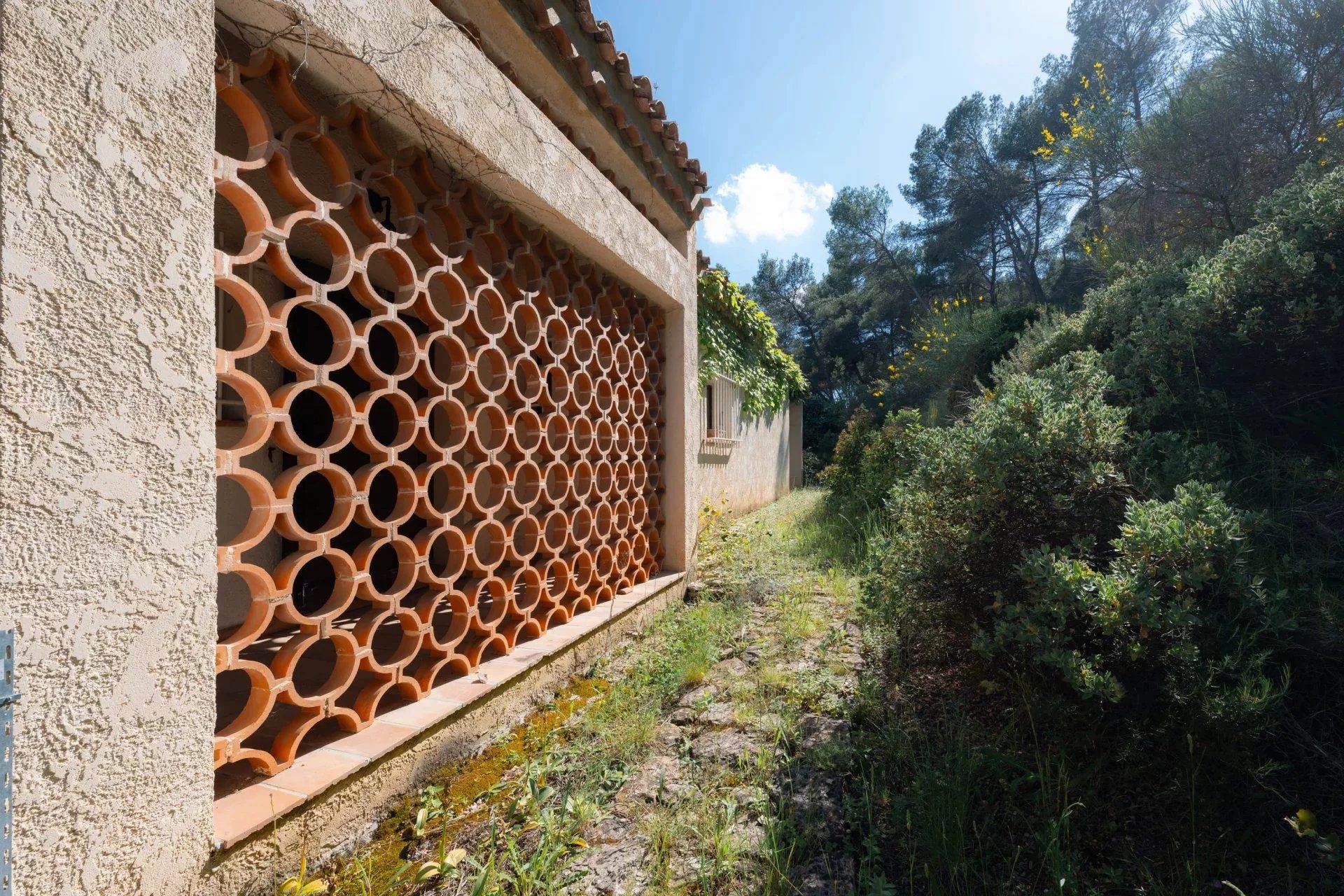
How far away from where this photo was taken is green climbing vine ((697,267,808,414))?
327 inches

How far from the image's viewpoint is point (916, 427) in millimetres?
7008

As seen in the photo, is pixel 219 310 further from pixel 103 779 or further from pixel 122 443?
pixel 103 779

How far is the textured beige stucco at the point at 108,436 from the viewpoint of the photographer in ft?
4.14

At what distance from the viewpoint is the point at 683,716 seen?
3080mm

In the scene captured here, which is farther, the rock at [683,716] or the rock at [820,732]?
the rock at [683,716]

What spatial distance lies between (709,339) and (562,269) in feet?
15.5

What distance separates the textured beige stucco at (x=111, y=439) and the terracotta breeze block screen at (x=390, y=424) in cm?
20

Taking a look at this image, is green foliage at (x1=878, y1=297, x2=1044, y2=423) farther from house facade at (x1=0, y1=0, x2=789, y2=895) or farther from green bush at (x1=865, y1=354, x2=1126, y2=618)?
house facade at (x1=0, y1=0, x2=789, y2=895)

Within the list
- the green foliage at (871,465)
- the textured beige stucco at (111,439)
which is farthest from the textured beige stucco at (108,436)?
the green foliage at (871,465)

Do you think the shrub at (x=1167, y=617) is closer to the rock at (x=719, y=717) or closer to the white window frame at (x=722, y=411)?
the rock at (x=719, y=717)

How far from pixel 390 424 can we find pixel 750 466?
661 cm

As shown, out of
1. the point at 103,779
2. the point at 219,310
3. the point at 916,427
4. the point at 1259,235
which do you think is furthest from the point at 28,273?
the point at 916,427

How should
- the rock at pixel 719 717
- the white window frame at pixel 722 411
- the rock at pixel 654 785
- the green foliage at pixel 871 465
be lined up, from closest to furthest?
the rock at pixel 654 785
the rock at pixel 719 717
the green foliage at pixel 871 465
the white window frame at pixel 722 411

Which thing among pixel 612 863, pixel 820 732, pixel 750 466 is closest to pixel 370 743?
pixel 612 863
